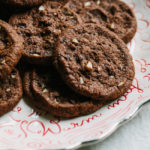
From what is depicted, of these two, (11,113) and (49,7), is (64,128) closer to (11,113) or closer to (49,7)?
(11,113)

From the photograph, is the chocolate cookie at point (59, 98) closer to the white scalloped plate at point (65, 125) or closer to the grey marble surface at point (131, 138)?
the white scalloped plate at point (65, 125)

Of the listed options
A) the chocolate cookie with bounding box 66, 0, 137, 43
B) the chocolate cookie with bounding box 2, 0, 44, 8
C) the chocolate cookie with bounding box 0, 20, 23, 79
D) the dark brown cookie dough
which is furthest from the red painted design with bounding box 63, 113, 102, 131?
the dark brown cookie dough

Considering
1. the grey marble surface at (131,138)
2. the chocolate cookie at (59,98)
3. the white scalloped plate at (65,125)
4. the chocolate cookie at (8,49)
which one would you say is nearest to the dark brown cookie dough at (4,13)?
the chocolate cookie at (8,49)

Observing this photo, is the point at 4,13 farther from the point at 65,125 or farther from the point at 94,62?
the point at 65,125

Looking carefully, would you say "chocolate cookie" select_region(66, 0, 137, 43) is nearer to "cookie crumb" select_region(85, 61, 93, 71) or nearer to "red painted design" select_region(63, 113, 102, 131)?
"cookie crumb" select_region(85, 61, 93, 71)

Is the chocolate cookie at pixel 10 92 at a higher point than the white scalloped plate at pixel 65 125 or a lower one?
higher
